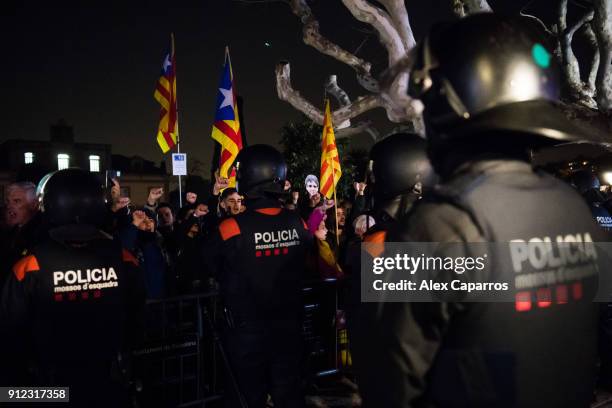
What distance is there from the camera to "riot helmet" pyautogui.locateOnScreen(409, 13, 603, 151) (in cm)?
155

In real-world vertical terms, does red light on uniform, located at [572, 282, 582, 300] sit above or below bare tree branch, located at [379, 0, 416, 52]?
below

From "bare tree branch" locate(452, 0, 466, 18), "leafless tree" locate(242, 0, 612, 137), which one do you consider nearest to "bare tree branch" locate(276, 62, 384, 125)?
"leafless tree" locate(242, 0, 612, 137)

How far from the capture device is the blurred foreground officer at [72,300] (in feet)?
9.62

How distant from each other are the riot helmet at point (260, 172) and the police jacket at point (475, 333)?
282cm

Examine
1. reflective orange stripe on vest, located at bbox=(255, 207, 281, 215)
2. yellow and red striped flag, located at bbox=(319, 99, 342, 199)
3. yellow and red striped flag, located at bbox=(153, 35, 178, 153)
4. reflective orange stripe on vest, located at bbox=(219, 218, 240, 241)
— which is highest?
yellow and red striped flag, located at bbox=(153, 35, 178, 153)

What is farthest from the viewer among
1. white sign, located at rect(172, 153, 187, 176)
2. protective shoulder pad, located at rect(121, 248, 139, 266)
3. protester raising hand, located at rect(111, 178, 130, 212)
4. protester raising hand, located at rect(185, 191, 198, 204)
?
white sign, located at rect(172, 153, 187, 176)

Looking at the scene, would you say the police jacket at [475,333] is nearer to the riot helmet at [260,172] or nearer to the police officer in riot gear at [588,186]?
the riot helmet at [260,172]

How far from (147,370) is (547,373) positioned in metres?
3.84

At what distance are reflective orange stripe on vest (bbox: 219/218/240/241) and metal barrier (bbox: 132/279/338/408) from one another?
2.98 feet

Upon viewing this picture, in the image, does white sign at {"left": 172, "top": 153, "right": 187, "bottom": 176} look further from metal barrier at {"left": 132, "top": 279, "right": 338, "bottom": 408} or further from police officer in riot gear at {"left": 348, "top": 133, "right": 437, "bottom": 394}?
police officer in riot gear at {"left": 348, "top": 133, "right": 437, "bottom": 394}

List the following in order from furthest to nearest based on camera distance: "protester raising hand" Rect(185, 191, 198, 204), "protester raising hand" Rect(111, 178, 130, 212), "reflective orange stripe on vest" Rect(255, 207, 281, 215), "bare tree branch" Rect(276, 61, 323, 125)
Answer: "bare tree branch" Rect(276, 61, 323, 125) < "protester raising hand" Rect(185, 191, 198, 204) < "protester raising hand" Rect(111, 178, 130, 212) < "reflective orange stripe on vest" Rect(255, 207, 281, 215)

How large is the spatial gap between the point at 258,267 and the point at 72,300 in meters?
1.46

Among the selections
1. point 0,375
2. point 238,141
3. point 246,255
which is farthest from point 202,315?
point 238,141

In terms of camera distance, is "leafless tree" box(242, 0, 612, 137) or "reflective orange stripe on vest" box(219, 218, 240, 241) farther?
"leafless tree" box(242, 0, 612, 137)
